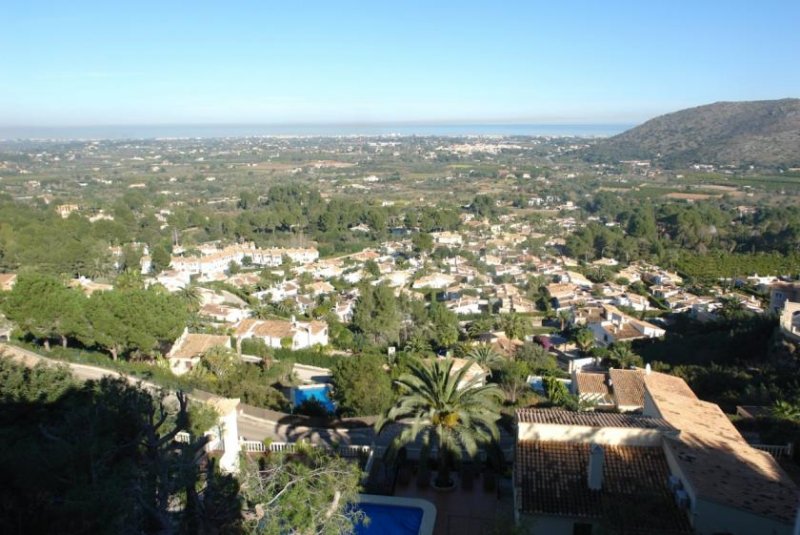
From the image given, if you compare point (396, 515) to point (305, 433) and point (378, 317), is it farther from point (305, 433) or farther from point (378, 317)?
point (378, 317)

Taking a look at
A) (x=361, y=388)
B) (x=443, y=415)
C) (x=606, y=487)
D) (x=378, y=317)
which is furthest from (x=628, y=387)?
(x=378, y=317)

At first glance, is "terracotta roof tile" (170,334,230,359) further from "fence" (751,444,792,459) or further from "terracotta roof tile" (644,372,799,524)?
"fence" (751,444,792,459)

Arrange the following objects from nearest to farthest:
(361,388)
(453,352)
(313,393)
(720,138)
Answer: (361,388) < (313,393) < (453,352) < (720,138)

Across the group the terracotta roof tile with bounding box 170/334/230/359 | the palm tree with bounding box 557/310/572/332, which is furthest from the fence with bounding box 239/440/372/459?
the palm tree with bounding box 557/310/572/332

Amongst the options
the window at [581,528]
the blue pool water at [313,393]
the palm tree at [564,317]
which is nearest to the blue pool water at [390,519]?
the window at [581,528]

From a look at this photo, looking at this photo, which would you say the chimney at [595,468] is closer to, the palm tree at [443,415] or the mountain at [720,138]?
the palm tree at [443,415]

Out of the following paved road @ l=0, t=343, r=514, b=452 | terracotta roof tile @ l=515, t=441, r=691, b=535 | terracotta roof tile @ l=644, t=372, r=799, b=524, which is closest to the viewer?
terracotta roof tile @ l=515, t=441, r=691, b=535

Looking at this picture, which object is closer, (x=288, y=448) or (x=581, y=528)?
(x=581, y=528)
